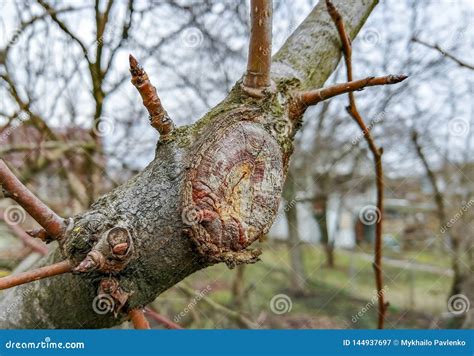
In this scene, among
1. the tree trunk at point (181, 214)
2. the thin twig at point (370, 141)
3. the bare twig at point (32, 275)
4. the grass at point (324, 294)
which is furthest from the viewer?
the grass at point (324, 294)

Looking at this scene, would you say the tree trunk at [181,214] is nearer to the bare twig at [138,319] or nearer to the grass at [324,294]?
the bare twig at [138,319]

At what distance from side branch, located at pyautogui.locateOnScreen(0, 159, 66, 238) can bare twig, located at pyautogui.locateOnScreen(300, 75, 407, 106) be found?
481 millimetres

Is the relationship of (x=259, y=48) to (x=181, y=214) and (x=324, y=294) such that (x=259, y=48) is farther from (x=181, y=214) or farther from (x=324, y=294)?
(x=324, y=294)

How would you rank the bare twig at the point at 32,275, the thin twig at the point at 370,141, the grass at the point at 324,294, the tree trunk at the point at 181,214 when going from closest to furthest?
the bare twig at the point at 32,275, the tree trunk at the point at 181,214, the thin twig at the point at 370,141, the grass at the point at 324,294

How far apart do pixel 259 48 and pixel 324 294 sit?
14.7 feet

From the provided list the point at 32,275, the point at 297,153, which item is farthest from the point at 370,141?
the point at 297,153

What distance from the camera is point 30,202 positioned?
0.73 meters

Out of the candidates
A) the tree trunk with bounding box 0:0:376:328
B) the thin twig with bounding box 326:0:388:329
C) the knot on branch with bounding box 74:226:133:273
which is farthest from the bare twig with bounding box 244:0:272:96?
the knot on branch with bounding box 74:226:133:273

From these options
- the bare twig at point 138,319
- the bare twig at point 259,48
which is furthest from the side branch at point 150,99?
the bare twig at point 138,319

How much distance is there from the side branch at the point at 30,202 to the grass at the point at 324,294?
1987 millimetres

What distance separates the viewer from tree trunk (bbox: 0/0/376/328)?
744mm

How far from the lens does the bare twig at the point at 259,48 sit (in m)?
0.77

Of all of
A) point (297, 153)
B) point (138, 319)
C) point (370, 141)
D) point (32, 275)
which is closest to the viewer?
point (32, 275)

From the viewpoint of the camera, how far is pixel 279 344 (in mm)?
1384
